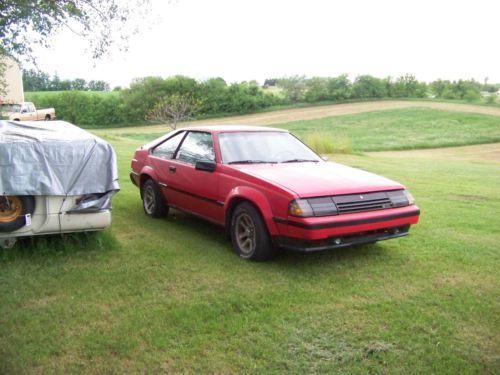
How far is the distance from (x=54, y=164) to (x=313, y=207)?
2.56m

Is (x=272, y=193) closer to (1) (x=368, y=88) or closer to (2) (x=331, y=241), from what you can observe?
(2) (x=331, y=241)

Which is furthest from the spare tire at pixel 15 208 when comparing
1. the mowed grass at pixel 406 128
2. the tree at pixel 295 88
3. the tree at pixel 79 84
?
the tree at pixel 79 84

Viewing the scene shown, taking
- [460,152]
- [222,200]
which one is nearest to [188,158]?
[222,200]

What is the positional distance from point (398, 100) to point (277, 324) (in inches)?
2337

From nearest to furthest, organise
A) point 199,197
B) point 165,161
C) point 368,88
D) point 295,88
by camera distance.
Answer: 1. point 199,197
2. point 165,161
3. point 368,88
4. point 295,88

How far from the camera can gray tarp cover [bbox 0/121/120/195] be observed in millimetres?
4555

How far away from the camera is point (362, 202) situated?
4.75m

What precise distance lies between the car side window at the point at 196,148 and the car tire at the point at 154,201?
620 millimetres

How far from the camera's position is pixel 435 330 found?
139 inches

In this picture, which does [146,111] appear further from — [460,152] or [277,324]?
[277,324]

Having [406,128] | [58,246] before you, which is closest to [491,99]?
[406,128]

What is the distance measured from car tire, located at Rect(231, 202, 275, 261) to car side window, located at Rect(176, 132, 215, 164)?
0.92 metres

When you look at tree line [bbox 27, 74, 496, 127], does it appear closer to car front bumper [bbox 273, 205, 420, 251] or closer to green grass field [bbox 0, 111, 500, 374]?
green grass field [bbox 0, 111, 500, 374]

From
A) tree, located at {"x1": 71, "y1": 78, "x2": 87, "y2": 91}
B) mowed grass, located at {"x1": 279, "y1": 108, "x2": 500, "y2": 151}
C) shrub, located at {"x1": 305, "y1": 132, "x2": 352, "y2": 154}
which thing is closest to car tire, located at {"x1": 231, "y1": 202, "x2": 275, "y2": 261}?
shrub, located at {"x1": 305, "y1": 132, "x2": 352, "y2": 154}
